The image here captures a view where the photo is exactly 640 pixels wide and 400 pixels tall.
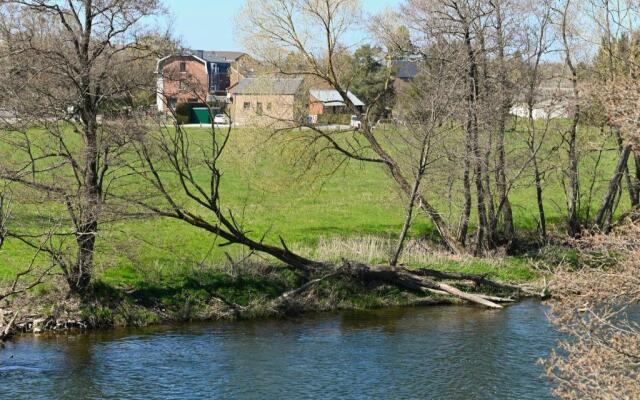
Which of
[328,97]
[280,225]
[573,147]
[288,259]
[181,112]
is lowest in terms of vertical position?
[288,259]

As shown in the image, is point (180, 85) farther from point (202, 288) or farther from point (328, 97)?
point (328, 97)

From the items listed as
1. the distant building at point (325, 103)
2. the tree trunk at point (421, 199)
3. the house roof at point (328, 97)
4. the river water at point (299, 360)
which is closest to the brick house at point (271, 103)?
the distant building at point (325, 103)

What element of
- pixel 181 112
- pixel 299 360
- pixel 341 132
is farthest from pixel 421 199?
pixel 299 360

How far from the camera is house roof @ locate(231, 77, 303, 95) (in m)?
28.9

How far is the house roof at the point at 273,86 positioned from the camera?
2892cm

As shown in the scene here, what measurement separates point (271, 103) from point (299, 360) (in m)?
11.4

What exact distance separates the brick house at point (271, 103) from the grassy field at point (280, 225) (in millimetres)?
611

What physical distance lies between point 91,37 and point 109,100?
156 cm

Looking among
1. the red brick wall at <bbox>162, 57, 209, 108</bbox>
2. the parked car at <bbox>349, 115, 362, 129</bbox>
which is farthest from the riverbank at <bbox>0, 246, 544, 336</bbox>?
the parked car at <bbox>349, 115, 362, 129</bbox>

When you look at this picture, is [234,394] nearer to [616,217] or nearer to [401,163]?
[401,163]

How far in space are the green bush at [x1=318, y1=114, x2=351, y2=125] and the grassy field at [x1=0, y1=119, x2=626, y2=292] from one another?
1.44 m

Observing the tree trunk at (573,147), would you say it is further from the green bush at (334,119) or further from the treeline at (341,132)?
the green bush at (334,119)

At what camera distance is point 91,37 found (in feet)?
71.6

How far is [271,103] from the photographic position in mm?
28703
